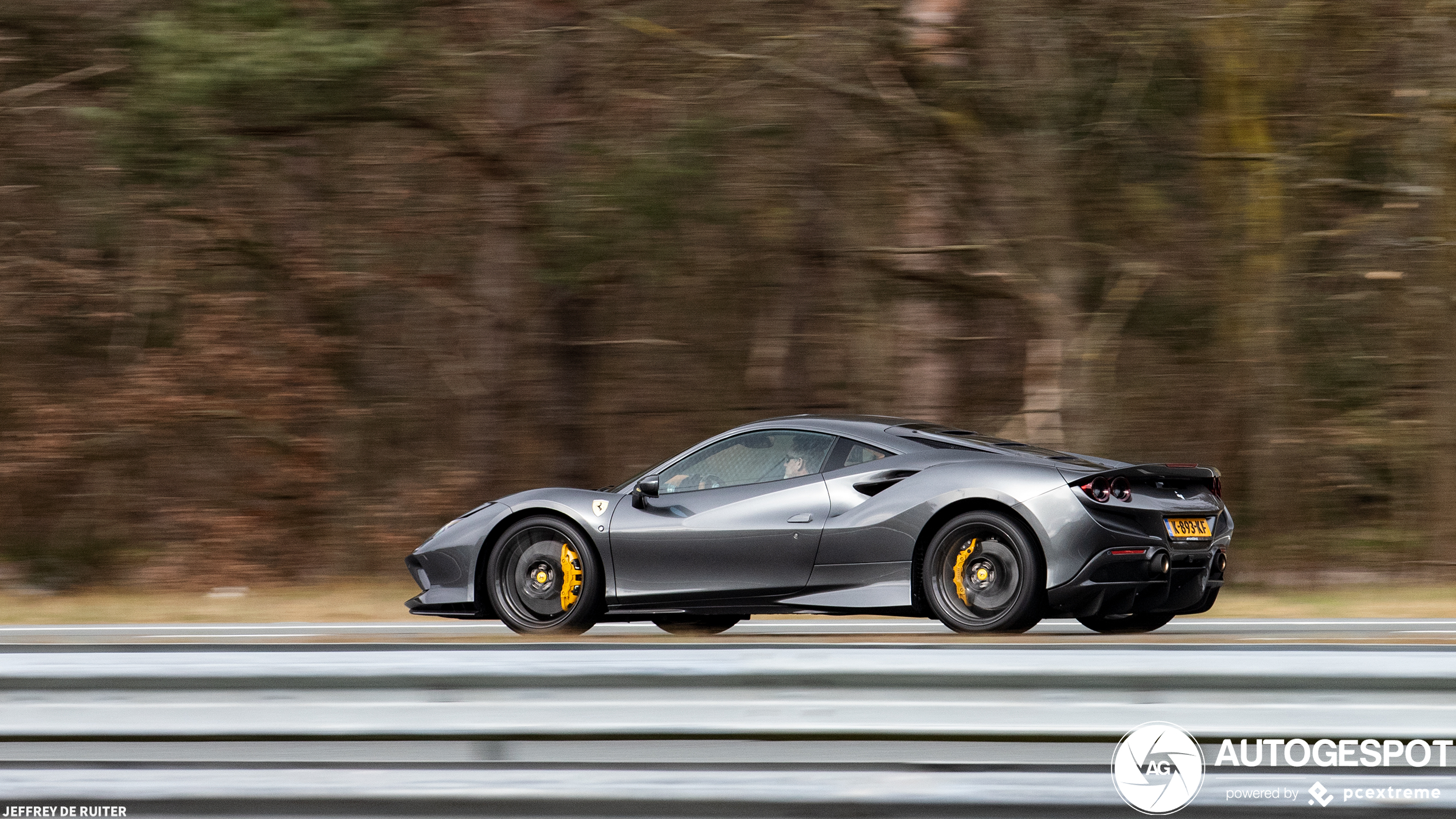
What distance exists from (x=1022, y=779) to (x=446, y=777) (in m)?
1.51

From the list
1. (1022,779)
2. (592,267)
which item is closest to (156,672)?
(1022,779)

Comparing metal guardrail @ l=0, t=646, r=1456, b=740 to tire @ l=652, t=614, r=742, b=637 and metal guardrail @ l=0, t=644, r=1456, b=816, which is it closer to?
metal guardrail @ l=0, t=644, r=1456, b=816

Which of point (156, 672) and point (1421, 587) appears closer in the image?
point (156, 672)

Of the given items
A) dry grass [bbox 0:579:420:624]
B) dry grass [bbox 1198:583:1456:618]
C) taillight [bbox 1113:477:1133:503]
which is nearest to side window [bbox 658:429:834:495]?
taillight [bbox 1113:477:1133:503]

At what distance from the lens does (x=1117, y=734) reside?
4012 millimetres

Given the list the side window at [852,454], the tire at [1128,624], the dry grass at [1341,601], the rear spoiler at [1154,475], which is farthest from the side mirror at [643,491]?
the dry grass at [1341,601]

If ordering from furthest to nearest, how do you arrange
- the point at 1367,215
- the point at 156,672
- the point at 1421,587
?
the point at 1367,215 → the point at 1421,587 → the point at 156,672

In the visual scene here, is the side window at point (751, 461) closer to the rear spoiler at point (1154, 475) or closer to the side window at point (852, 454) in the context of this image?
the side window at point (852, 454)

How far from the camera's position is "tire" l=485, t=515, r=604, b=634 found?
7539mm

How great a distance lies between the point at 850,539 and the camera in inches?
273

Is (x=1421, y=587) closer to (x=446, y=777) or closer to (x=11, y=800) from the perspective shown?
(x=446, y=777)

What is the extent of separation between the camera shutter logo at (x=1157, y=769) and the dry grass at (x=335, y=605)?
A: 5581mm

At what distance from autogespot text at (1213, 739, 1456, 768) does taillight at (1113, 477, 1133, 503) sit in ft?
9.01

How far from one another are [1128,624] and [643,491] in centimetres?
252
